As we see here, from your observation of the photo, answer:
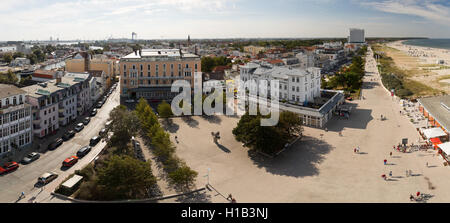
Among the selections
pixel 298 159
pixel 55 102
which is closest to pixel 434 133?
pixel 298 159

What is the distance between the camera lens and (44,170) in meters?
27.4

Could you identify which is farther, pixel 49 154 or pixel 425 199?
pixel 49 154

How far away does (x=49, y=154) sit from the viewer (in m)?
30.8

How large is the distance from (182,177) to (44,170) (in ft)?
46.9

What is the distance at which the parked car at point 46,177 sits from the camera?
24.9m

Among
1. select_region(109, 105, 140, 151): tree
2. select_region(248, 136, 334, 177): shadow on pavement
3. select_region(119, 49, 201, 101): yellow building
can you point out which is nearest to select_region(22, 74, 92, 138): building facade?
select_region(119, 49, 201, 101): yellow building

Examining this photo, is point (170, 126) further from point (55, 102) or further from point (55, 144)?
point (55, 102)

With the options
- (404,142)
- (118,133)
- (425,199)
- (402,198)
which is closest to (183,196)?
(118,133)

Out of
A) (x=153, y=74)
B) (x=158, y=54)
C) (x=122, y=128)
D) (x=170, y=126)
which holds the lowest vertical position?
(x=170, y=126)

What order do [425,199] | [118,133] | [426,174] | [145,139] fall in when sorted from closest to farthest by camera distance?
1. [425,199]
2. [426,174]
3. [118,133]
4. [145,139]

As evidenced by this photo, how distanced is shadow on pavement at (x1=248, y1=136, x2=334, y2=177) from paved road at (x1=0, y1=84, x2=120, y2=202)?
705 inches

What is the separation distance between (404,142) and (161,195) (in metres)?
26.3

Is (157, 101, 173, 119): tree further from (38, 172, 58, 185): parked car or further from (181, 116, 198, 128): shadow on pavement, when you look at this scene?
(38, 172, 58, 185): parked car

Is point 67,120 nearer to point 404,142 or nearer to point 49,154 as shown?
point 49,154
